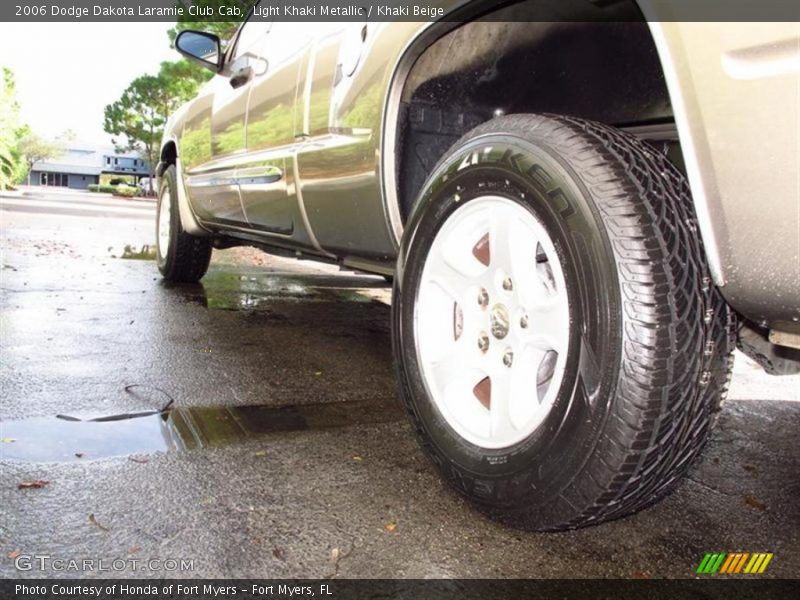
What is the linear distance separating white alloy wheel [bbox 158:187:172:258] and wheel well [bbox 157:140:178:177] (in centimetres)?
21

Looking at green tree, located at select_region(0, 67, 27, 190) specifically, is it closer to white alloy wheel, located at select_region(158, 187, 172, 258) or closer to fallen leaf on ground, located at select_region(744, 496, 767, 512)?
white alloy wheel, located at select_region(158, 187, 172, 258)

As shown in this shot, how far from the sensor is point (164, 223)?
19.1ft

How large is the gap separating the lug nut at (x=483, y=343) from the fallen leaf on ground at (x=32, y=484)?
1264 mm

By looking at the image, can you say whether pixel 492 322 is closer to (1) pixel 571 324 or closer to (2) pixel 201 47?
(1) pixel 571 324

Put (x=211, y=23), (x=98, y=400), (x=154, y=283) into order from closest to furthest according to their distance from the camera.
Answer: (x=98, y=400) < (x=154, y=283) < (x=211, y=23)

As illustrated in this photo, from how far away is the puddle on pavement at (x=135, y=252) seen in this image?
25.2ft

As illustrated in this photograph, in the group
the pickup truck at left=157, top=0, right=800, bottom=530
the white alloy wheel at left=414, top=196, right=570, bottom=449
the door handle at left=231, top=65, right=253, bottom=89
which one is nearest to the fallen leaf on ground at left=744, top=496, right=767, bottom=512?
the pickup truck at left=157, top=0, right=800, bottom=530

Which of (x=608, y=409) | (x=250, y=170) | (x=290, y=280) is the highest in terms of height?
(x=250, y=170)

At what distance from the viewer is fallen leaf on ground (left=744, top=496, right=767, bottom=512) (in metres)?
2.13

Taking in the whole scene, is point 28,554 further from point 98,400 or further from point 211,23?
point 211,23

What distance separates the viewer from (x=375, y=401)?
2.91 metres

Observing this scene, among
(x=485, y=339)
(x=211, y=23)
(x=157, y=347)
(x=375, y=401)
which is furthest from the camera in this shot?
(x=211, y=23)

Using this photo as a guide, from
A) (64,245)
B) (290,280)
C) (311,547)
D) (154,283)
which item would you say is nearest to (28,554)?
(311,547)

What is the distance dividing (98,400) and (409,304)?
136 cm
